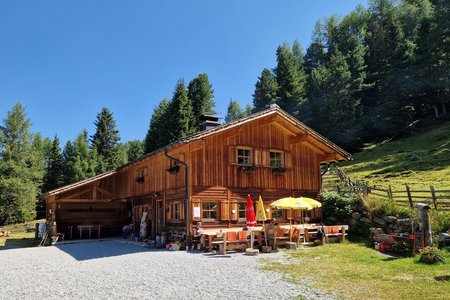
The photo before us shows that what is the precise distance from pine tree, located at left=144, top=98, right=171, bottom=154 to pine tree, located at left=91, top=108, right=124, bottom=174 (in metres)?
7.97

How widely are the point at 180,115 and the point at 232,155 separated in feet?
99.3

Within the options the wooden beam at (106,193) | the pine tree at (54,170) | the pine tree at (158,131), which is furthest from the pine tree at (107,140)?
the wooden beam at (106,193)

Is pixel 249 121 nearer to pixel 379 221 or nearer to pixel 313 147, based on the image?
pixel 313 147

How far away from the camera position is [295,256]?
43.9ft

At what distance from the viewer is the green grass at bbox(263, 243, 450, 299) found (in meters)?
7.81

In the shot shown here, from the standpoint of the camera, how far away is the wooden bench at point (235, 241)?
14.8m

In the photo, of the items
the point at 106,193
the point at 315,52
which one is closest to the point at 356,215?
the point at 106,193

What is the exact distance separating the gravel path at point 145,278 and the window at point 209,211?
3.50m

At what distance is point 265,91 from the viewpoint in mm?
55906

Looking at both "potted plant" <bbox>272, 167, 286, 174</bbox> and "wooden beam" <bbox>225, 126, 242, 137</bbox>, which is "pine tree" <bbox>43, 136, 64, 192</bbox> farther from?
"potted plant" <bbox>272, 167, 286, 174</bbox>

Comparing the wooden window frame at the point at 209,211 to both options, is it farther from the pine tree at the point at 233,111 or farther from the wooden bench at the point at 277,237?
the pine tree at the point at 233,111

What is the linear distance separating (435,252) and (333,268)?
9.84ft

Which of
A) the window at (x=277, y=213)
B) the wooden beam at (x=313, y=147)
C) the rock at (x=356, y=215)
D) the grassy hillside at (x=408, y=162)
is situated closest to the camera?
the rock at (x=356, y=215)

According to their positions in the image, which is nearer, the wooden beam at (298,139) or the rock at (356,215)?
the rock at (356,215)
